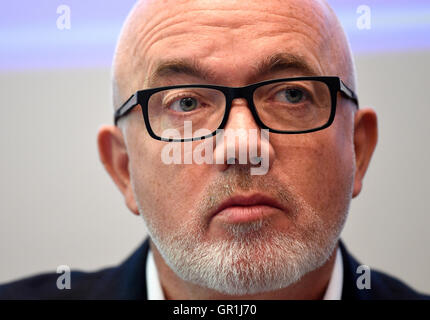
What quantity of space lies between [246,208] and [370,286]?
631 mm

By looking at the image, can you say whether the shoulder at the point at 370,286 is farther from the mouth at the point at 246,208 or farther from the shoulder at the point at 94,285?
the shoulder at the point at 94,285

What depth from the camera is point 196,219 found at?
3.35 ft

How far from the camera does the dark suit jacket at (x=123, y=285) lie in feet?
4.39

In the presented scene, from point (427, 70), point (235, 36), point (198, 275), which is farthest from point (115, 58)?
point (427, 70)

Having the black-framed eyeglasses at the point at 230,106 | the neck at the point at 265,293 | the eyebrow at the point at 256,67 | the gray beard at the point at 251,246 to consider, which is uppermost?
the eyebrow at the point at 256,67

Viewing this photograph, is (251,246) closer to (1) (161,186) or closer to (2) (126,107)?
(1) (161,186)

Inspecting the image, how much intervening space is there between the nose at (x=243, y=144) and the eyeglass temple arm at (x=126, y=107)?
0.27 m

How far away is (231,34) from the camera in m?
1.05

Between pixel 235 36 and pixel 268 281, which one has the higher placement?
pixel 235 36

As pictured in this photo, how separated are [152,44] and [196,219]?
457 millimetres

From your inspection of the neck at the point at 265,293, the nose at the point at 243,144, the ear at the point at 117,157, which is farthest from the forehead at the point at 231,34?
the neck at the point at 265,293

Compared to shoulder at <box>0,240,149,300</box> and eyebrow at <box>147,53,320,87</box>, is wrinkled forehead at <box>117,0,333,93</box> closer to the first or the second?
eyebrow at <box>147,53,320,87</box>

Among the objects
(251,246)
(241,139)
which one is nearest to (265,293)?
(251,246)
